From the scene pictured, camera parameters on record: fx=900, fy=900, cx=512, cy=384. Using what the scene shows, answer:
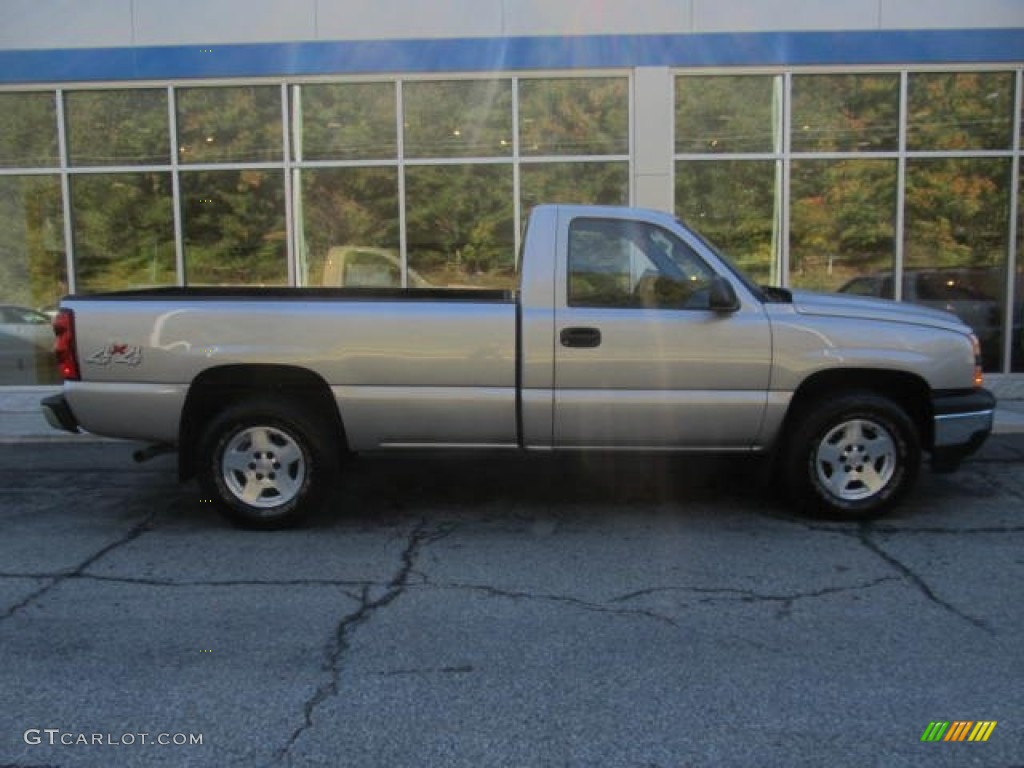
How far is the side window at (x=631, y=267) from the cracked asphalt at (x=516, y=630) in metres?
1.09

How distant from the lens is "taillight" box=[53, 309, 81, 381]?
546 cm

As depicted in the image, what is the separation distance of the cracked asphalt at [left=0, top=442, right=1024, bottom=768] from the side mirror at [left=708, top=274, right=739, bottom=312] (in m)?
1.17

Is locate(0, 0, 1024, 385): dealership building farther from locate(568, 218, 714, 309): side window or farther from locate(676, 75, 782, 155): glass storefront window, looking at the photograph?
locate(568, 218, 714, 309): side window

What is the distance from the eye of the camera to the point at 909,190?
1146 cm

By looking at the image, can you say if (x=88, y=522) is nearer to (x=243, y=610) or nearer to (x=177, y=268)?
(x=243, y=610)

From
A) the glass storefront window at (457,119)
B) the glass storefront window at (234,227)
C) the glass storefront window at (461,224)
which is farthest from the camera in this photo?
the glass storefront window at (234,227)

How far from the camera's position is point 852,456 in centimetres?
562

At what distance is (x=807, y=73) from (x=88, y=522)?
9.54 metres

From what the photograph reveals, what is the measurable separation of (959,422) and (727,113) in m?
6.77

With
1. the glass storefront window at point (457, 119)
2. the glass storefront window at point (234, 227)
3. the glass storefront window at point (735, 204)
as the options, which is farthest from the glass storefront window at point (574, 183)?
the glass storefront window at point (234, 227)

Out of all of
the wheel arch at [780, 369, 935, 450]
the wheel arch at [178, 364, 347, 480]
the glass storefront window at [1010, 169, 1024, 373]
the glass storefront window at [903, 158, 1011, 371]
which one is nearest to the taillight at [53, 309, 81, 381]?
the wheel arch at [178, 364, 347, 480]

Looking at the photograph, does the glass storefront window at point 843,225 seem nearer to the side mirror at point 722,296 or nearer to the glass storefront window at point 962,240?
the glass storefront window at point 962,240

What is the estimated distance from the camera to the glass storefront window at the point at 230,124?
11562 mm

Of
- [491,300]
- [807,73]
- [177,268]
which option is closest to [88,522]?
[491,300]
